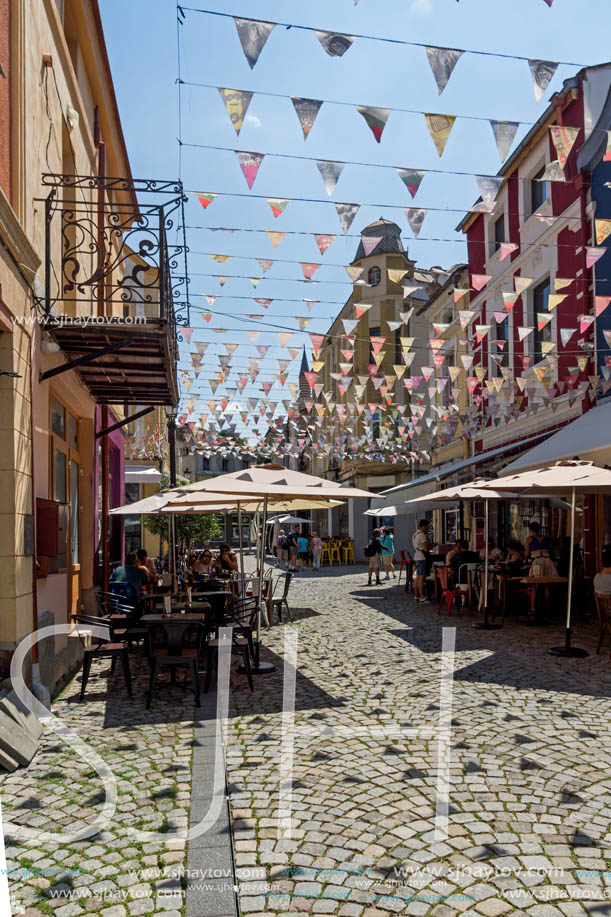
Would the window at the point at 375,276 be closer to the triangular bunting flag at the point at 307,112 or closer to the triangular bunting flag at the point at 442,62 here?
the triangular bunting flag at the point at 307,112

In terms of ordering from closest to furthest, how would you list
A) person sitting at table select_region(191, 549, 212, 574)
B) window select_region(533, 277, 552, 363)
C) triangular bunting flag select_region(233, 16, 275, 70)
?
triangular bunting flag select_region(233, 16, 275, 70), person sitting at table select_region(191, 549, 212, 574), window select_region(533, 277, 552, 363)

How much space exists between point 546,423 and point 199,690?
1249 centimetres

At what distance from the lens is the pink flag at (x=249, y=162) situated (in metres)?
7.70

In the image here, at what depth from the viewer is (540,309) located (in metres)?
17.7

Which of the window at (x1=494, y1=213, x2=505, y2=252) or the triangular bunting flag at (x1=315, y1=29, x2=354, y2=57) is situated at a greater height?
the window at (x1=494, y1=213, x2=505, y2=252)

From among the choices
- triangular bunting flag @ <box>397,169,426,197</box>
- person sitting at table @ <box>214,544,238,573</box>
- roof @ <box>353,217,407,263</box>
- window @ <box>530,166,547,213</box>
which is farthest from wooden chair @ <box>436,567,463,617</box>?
roof @ <box>353,217,407,263</box>

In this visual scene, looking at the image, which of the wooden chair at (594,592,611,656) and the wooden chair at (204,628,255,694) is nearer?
the wooden chair at (204,628,255,694)

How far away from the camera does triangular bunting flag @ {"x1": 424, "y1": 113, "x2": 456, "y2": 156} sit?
697 cm

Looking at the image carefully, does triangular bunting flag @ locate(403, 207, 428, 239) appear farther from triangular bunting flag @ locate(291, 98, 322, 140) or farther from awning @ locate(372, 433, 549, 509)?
awning @ locate(372, 433, 549, 509)

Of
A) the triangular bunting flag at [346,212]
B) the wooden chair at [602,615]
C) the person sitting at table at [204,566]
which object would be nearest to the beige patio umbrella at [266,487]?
the triangular bunting flag at [346,212]

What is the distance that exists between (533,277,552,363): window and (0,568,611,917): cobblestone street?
34.5 feet

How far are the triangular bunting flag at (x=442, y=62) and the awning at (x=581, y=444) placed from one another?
6.62 meters

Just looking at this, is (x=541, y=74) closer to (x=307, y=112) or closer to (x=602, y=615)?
(x=307, y=112)

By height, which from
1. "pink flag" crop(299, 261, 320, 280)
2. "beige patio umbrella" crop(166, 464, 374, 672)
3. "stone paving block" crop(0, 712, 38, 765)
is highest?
"pink flag" crop(299, 261, 320, 280)
